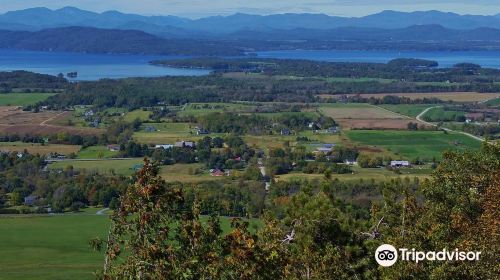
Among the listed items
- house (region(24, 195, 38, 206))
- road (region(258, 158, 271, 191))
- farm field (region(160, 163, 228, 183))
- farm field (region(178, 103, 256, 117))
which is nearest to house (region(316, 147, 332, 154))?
road (region(258, 158, 271, 191))

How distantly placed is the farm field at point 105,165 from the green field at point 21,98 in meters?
26.2

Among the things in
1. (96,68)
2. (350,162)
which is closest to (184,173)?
(350,162)

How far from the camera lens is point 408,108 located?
2382 inches

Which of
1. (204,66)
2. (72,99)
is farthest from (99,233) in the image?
(204,66)

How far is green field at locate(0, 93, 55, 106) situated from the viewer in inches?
2502

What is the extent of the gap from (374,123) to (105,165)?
20.8 meters

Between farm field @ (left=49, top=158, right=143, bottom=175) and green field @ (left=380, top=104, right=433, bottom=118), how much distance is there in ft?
83.7

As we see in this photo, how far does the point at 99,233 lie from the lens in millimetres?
25547

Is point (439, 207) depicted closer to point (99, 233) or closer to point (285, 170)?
point (99, 233)

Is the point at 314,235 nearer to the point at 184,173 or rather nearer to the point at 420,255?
the point at 420,255

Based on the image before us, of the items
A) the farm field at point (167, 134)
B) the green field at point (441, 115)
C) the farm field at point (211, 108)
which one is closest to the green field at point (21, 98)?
the farm field at point (211, 108)

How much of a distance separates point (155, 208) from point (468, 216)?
5009 mm

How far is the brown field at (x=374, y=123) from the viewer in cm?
4984

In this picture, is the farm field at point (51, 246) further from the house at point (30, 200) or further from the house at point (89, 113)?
the house at point (89, 113)
